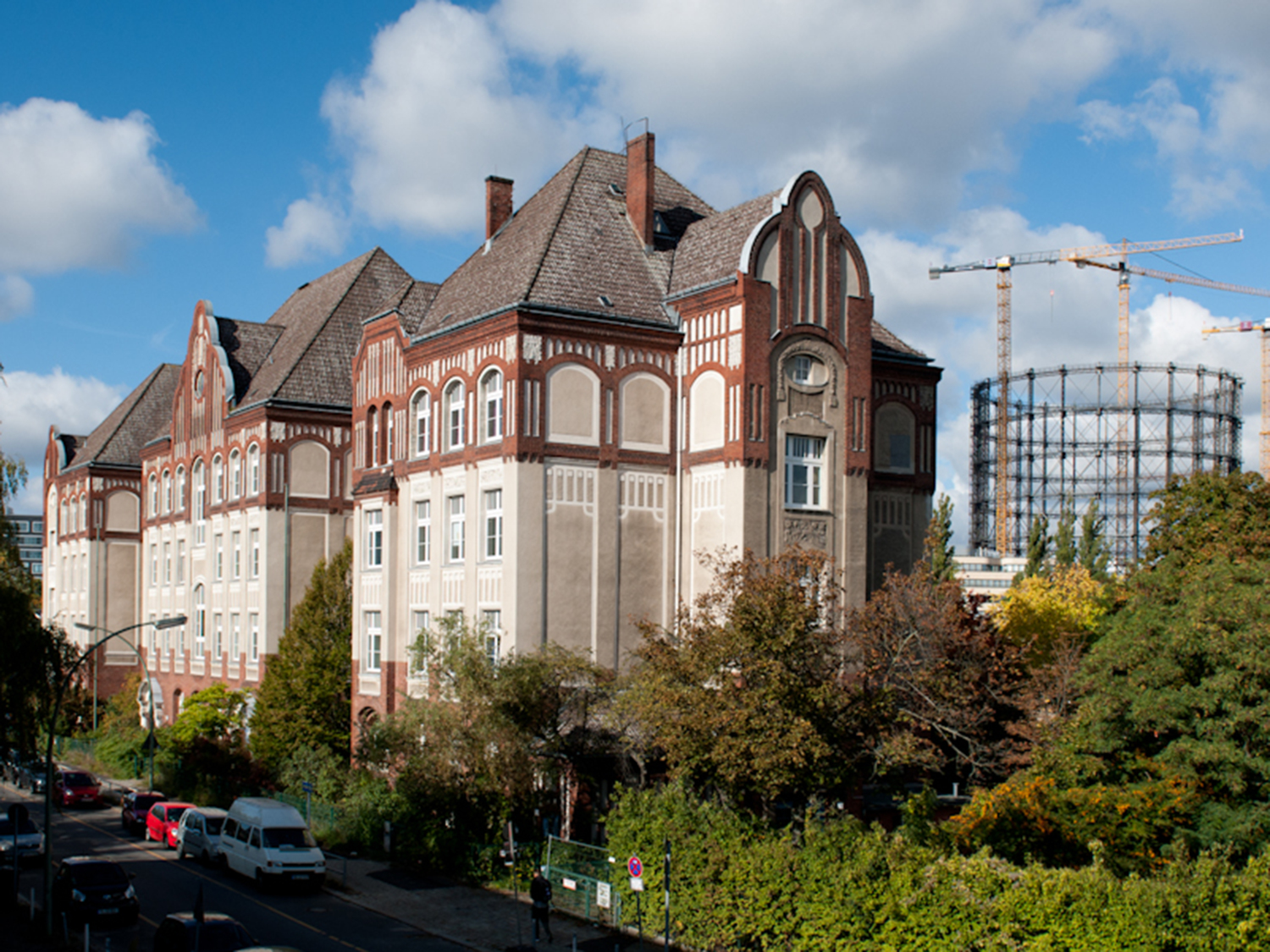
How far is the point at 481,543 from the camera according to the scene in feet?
127

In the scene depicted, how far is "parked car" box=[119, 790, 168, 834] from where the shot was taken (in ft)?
139

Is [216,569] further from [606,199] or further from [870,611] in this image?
[870,611]

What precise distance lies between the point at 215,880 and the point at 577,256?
69.3ft

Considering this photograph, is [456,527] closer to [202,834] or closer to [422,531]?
[422,531]

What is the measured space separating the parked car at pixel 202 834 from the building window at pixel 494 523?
10909 mm

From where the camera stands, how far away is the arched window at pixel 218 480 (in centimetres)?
5859

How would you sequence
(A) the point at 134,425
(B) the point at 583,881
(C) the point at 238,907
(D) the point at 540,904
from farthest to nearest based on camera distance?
1. (A) the point at 134,425
2. (C) the point at 238,907
3. (B) the point at 583,881
4. (D) the point at 540,904

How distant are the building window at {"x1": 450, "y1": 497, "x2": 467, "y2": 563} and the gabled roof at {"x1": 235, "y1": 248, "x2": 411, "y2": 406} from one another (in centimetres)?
1538

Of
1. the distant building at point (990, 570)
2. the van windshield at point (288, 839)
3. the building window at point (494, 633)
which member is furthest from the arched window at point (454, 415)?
the distant building at point (990, 570)

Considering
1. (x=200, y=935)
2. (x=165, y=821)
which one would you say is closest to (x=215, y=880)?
(x=165, y=821)

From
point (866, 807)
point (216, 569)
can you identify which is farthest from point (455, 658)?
point (216, 569)

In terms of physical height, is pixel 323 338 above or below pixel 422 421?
above

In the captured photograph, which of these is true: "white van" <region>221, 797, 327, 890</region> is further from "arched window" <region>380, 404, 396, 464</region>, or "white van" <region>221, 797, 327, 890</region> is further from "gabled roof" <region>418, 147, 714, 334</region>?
"gabled roof" <region>418, 147, 714, 334</region>

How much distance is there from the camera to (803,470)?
126 feet
